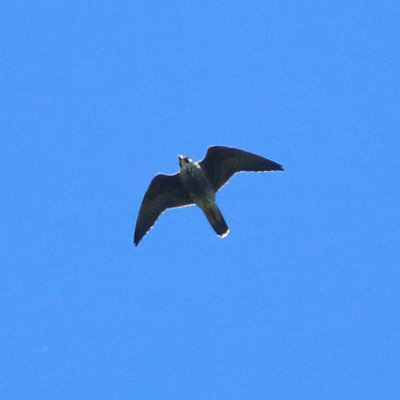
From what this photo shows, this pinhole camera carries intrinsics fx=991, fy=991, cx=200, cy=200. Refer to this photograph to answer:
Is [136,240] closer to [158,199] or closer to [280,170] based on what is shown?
[158,199]

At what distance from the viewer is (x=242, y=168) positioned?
20984 millimetres

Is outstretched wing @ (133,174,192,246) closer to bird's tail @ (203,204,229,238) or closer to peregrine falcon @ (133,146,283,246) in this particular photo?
peregrine falcon @ (133,146,283,246)

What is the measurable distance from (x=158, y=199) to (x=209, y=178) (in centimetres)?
139

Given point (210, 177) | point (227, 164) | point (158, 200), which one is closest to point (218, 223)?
point (210, 177)

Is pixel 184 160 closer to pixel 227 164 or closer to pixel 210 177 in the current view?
pixel 210 177

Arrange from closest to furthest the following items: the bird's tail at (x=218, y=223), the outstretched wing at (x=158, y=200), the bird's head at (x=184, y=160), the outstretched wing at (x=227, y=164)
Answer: the bird's head at (x=184, y=160)
the outstretched wing at (x=227, y=164)
the bird's tail at (x=218, y=223)
the outstretched wing at (x=158, y=200)

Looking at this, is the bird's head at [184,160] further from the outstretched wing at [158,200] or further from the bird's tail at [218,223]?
the bird's tail at [218,223]

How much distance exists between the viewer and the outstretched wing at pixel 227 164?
816 inches

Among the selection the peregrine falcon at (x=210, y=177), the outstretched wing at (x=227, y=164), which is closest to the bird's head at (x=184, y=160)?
the peregrine falcon at (x=210, y=177)

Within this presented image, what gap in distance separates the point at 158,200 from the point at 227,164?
1.83 meters

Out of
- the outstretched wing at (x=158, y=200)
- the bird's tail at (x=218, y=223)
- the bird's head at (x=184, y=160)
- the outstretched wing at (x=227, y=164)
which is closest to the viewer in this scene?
the bird's head at (x=184, y=160)

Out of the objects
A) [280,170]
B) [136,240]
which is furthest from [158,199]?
[280,170]

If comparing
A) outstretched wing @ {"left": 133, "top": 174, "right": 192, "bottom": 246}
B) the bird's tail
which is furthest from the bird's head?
the bird's tail

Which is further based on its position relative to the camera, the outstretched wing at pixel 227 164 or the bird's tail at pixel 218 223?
the bird's tail at pixel 218 223
